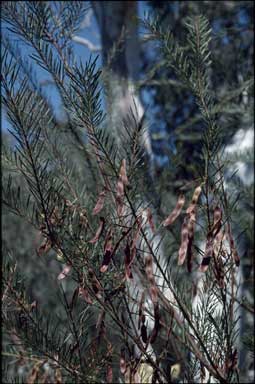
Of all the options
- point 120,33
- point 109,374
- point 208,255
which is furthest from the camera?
point 120,33

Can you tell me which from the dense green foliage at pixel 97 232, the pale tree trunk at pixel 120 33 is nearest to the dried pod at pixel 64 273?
the dense green foliage at pixel 97 232

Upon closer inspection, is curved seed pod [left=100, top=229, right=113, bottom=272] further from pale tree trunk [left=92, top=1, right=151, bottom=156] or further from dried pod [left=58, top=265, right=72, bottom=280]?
pale tree trunk [left=92, top=1, right=151, bottom=156]

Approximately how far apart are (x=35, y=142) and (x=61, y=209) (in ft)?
0.46

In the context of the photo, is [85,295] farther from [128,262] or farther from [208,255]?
[208,255]

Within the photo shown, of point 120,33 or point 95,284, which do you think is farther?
point 120,33

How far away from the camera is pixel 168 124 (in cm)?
461

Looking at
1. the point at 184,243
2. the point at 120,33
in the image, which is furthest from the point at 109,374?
the point at 120,33

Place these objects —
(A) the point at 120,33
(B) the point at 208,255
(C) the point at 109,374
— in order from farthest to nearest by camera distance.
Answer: (A) the point at 120,33 → (C) the point at 109,374 → (B) the point at 208,255

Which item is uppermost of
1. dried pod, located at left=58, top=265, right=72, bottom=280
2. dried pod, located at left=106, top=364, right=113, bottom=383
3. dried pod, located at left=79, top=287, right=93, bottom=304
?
dried pod, located at left=58, top=265, right=72, bottom=280

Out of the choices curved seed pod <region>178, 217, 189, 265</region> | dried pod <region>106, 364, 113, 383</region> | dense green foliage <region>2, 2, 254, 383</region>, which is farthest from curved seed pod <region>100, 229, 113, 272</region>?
dried pod <region>106, 364, 113, 383</region>

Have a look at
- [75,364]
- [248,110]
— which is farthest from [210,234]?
[248,110]

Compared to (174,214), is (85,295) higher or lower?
lower

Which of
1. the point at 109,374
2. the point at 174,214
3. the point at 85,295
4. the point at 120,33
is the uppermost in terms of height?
the point at 120,33

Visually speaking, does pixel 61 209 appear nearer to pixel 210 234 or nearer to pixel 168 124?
pixel 210 234
